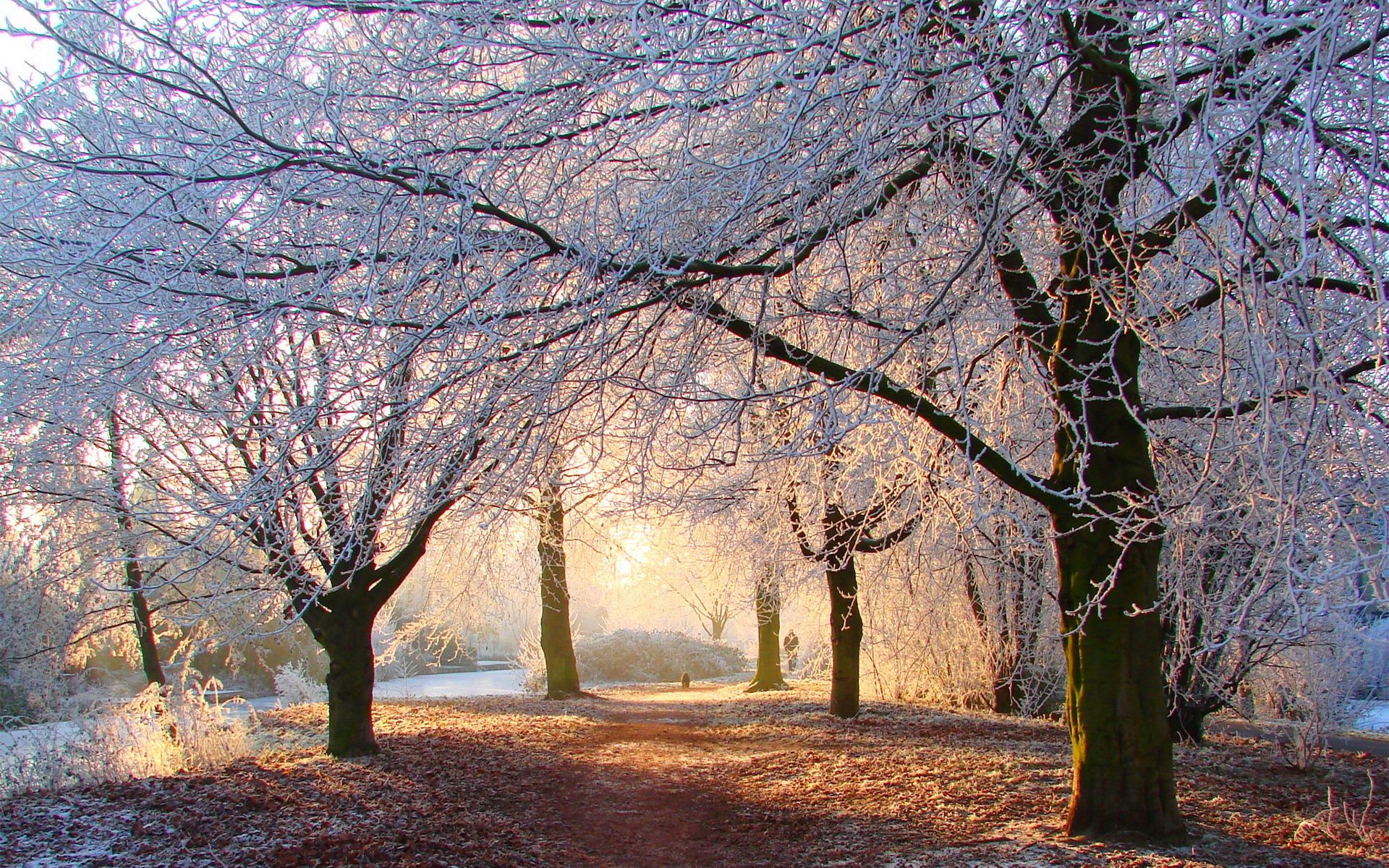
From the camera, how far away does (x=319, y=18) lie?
419 centimetres

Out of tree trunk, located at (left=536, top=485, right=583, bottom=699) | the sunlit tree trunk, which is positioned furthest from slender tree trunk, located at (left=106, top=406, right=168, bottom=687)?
tree trunk, located at (left=536, top=485, right=583, bottom=699)

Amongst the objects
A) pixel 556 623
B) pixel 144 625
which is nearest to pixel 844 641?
pixel 556 623

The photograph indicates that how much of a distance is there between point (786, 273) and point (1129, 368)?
7.11 ft

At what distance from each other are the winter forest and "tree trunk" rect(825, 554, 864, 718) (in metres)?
2.70

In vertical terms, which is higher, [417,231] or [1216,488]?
[417,231]

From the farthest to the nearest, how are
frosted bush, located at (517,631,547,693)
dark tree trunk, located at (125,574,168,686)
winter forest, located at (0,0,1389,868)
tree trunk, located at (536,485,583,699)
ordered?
frosted bush, located at (517,631,547,693) < tree trunk, located at (536,485,583,699) < dark tree trunk, located at (125,574,168,686) < winter forest, located at (0,0,1389,868)

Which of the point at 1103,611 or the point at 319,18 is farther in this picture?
the point at 1103,611

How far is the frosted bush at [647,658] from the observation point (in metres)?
23.3

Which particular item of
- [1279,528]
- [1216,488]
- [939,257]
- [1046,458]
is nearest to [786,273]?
[939,257]

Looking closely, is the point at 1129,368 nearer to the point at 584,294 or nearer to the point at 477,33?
the point at 584,294

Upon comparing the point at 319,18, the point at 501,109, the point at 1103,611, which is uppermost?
the point at 319,18

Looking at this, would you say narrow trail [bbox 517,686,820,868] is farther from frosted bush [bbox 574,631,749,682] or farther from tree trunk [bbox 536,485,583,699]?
frosted bush [bbox 574,631,749,682]

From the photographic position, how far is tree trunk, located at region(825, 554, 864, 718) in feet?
36.2

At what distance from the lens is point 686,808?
6492mm
